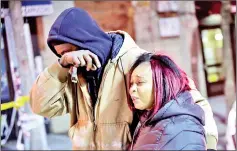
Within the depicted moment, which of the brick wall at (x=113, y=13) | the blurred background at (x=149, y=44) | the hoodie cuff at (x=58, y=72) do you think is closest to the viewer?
the hoodie cuff at (x=58, y=72)

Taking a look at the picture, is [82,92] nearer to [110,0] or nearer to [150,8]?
[110,0]

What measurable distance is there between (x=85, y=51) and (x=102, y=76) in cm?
8

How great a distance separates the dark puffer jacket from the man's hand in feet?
0.44

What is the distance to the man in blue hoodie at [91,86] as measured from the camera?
2.16 ft

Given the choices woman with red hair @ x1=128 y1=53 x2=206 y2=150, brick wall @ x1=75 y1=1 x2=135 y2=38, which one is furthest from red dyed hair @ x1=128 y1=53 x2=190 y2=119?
brick wall @ x1=75 y1=1 x2=135 y2=38

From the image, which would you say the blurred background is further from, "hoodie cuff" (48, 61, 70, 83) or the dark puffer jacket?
the dark puffer jacket

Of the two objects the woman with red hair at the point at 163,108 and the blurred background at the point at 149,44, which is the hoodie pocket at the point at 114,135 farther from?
the blurred background at the point at 149,44

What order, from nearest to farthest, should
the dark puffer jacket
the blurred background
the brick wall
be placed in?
the dark puffer jacket, the blurred background, the brick wall

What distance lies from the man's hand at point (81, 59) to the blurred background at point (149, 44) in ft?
4.28

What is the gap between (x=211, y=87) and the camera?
2621 mm

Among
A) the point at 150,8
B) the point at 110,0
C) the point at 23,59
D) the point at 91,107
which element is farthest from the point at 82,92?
the point at 150,8

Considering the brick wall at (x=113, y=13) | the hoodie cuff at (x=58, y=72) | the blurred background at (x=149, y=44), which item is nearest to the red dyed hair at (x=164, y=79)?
the hoodie cuff at (x=58, y=72)

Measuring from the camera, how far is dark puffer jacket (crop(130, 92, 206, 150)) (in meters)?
0.57

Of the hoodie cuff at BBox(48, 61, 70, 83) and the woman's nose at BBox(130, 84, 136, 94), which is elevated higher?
the hoodie cuff at BBox(48, 61, 70, 83)
